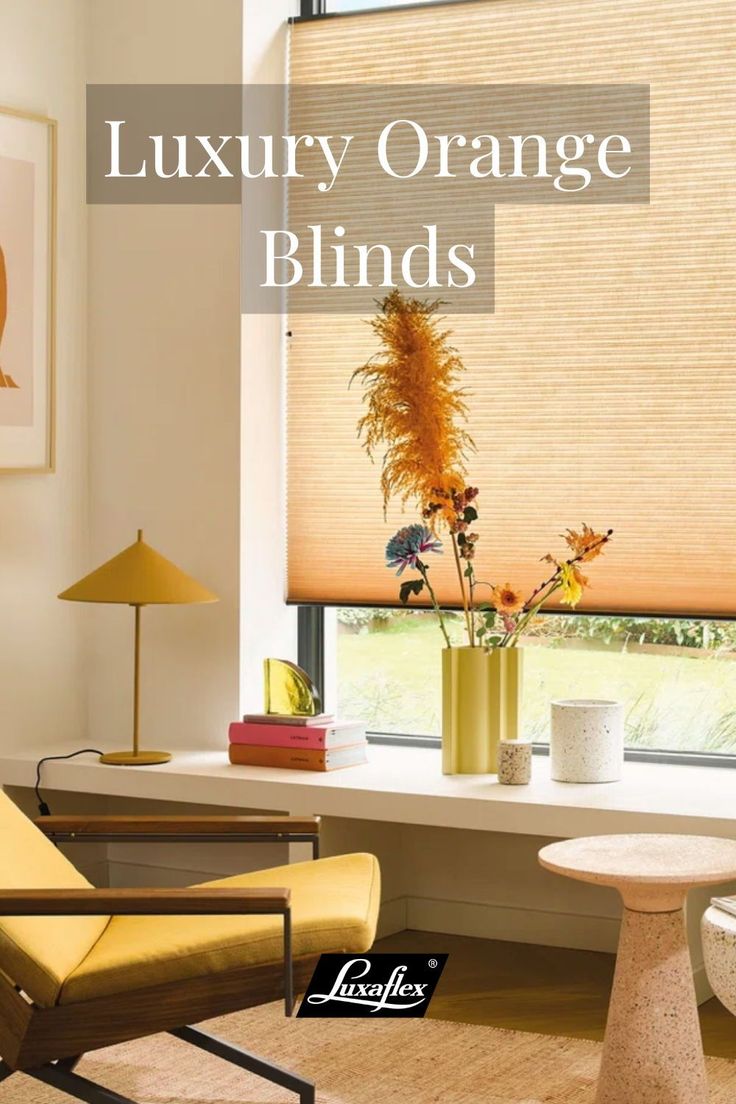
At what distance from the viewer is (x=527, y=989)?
145 inches

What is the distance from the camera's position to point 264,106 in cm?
444

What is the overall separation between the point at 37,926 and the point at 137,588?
4.82 feet

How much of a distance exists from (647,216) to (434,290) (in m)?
0.63

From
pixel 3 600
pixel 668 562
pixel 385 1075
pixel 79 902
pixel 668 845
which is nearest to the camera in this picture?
pixel 79 902

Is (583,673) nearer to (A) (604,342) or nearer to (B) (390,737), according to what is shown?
(B) (390,737)

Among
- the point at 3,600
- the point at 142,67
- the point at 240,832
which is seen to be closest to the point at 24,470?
the point at 3,600

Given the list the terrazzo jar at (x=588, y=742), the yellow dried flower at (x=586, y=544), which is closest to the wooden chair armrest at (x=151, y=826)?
the terrazzo jar at (x=588, y=742)

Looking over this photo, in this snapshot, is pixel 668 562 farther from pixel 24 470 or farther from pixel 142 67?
pixel 142 67

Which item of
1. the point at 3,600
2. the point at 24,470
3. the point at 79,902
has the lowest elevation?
the point at 79,902

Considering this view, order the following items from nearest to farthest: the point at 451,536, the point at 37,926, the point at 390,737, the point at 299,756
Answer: the point at 37,926
the point at 299,756
the point at 451,536
the point at 390,737

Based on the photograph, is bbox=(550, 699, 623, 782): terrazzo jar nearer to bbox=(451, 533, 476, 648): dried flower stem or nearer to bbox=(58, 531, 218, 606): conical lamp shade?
bbox=(451, 533, 476, 648): dried flower stem

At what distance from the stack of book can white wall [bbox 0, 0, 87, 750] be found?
2.10ft

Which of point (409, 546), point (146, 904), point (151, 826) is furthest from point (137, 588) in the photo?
point (146, 904)

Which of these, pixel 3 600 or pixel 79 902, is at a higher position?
pixel 3 600
